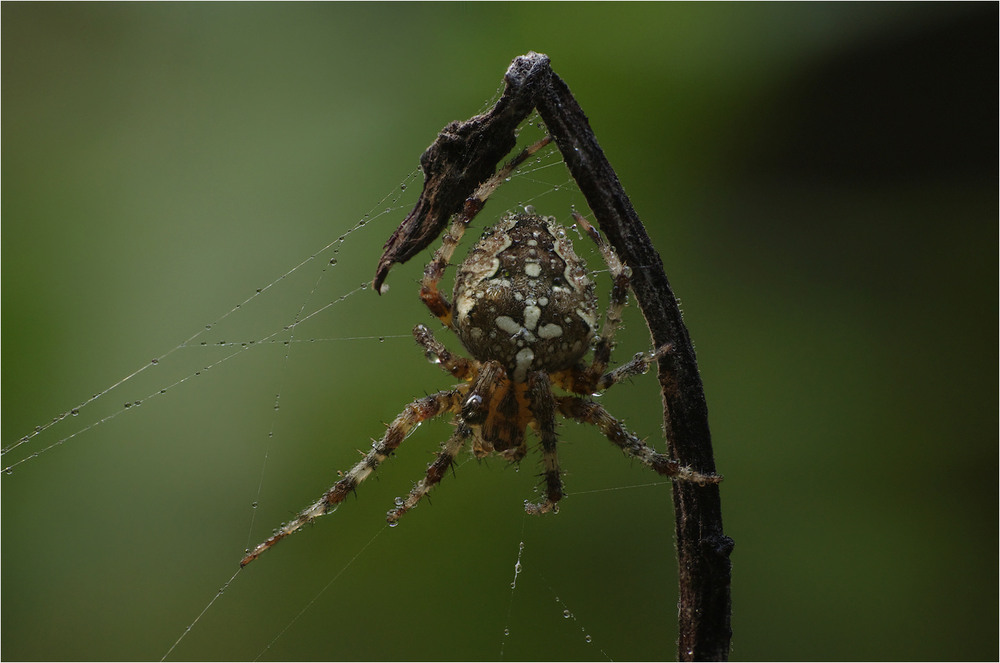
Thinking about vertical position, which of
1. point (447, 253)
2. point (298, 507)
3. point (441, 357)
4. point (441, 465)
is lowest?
point (298, 507)

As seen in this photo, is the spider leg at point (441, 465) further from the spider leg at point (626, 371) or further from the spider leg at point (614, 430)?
the spider leg at point (626, 371)

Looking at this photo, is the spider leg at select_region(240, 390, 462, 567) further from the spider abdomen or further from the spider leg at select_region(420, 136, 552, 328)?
the spider abdomen

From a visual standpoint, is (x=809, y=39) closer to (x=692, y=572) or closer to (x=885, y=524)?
(x=885, y=524)

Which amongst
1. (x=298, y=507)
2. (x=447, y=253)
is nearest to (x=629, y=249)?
(x=447, y=253)

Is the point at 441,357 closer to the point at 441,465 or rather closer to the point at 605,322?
the point at 441,465

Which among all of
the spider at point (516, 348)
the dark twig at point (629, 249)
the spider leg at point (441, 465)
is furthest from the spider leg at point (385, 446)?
the dark twig at point (629, 249)

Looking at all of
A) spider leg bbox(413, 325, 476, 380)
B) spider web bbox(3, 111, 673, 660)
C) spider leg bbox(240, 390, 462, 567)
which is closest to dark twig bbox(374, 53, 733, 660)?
spider leg bbox(413, 325, 476, 380)

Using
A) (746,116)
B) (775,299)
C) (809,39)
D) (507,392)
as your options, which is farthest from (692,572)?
(809,39)
